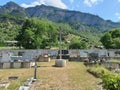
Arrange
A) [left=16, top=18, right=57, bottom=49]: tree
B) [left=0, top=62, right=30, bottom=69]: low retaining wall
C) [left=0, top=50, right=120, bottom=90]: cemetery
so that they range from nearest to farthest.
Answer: [left=0, top=62, right=30, bottom=69]: low retaining wall, [left=0, top=50, right=120, bottom=90]: cemetery, [left=16, top=18, right=57, bottom=49]: tree

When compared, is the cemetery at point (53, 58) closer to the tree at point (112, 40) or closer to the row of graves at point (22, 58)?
the row of graves at point (22, 58)

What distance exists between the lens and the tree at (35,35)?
6153 cm

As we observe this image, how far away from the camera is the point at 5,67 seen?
97.7 feet

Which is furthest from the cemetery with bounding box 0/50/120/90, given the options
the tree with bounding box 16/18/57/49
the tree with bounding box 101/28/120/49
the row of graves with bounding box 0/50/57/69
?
the tree with bounding box 101/28/120/49

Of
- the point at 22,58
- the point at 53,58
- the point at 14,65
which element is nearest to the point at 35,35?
the point at 53,58

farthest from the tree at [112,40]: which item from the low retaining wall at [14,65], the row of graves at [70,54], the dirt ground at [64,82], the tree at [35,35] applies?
the dirt ground at [64,82]

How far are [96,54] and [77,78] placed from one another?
24231mm

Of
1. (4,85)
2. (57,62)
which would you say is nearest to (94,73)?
(57,62)

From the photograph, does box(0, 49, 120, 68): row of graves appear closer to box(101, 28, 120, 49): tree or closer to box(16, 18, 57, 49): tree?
box(16, 18, 57, 49): tree

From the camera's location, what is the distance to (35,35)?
63.5m

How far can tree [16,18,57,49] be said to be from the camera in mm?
61531

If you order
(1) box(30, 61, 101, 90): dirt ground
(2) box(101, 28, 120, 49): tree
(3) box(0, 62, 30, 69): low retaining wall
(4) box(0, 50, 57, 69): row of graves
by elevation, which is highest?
(2) box(101, 28, 120, 49): tree

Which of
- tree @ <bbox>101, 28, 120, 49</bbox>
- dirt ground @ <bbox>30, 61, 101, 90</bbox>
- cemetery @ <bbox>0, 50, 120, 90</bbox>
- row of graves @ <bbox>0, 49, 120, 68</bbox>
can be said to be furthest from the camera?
tree @ <bbox>101, 28, 120, 49</bbox>

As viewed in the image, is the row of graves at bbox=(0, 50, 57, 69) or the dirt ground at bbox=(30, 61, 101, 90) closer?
the dirt ground at bbox=(30, 61, 101, 90)
